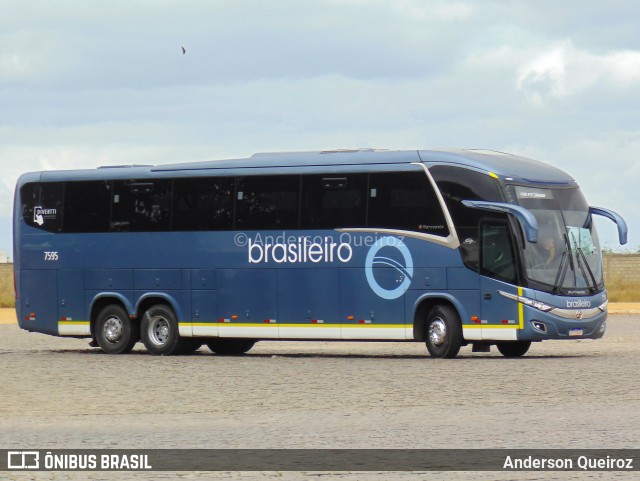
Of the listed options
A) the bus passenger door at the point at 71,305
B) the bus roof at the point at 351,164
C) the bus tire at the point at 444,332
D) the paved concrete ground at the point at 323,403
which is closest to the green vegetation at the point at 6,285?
the bus passenger door at the point at 71,305

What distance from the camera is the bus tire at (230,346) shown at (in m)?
30.4

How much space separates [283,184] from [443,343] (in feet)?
14.2

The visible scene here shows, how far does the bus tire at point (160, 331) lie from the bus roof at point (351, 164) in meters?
2.69

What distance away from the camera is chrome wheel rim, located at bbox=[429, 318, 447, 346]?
26062 mm

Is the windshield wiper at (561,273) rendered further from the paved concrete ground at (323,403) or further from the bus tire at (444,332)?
the bus tire at (444,332)

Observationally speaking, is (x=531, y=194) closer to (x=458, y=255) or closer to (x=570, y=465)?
(x=458, y=255)

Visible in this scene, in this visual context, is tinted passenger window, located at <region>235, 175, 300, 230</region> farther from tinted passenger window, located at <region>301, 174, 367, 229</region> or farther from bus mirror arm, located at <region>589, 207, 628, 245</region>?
bus mirror arm, located at <region>589, 207, 628, 245</region>

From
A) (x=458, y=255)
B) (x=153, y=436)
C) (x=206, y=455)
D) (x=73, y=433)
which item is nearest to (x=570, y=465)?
(x=206, y=455)

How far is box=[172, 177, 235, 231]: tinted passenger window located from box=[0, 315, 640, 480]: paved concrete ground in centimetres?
258

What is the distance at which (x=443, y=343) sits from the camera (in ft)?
85.5

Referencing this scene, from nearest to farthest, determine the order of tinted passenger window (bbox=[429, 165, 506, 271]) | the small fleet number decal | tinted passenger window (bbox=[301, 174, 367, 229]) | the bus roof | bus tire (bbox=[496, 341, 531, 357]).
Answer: tinted passenger window (bbox=[429, 165, 506, 271]) → the bus roof → tinted passenger window (bbox=[301, 174, 367, 229]) → bus tire (bbox=[496, 341, 531, 357]) → the small fleet number decal

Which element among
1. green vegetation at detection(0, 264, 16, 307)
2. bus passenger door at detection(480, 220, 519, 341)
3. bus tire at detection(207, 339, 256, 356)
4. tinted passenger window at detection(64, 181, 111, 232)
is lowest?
green vegetation at detection(0, 264, 16, 307)

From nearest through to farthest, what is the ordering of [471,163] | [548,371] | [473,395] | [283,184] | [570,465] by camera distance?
1. [570,465]
2. [473,395]
3. [548,371]
4. [471,163]
5. [283,184]

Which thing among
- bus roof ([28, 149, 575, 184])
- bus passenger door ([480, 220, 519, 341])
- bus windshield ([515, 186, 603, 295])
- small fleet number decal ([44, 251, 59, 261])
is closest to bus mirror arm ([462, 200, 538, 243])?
bus passenger door ([480, 220, 519, 341])
